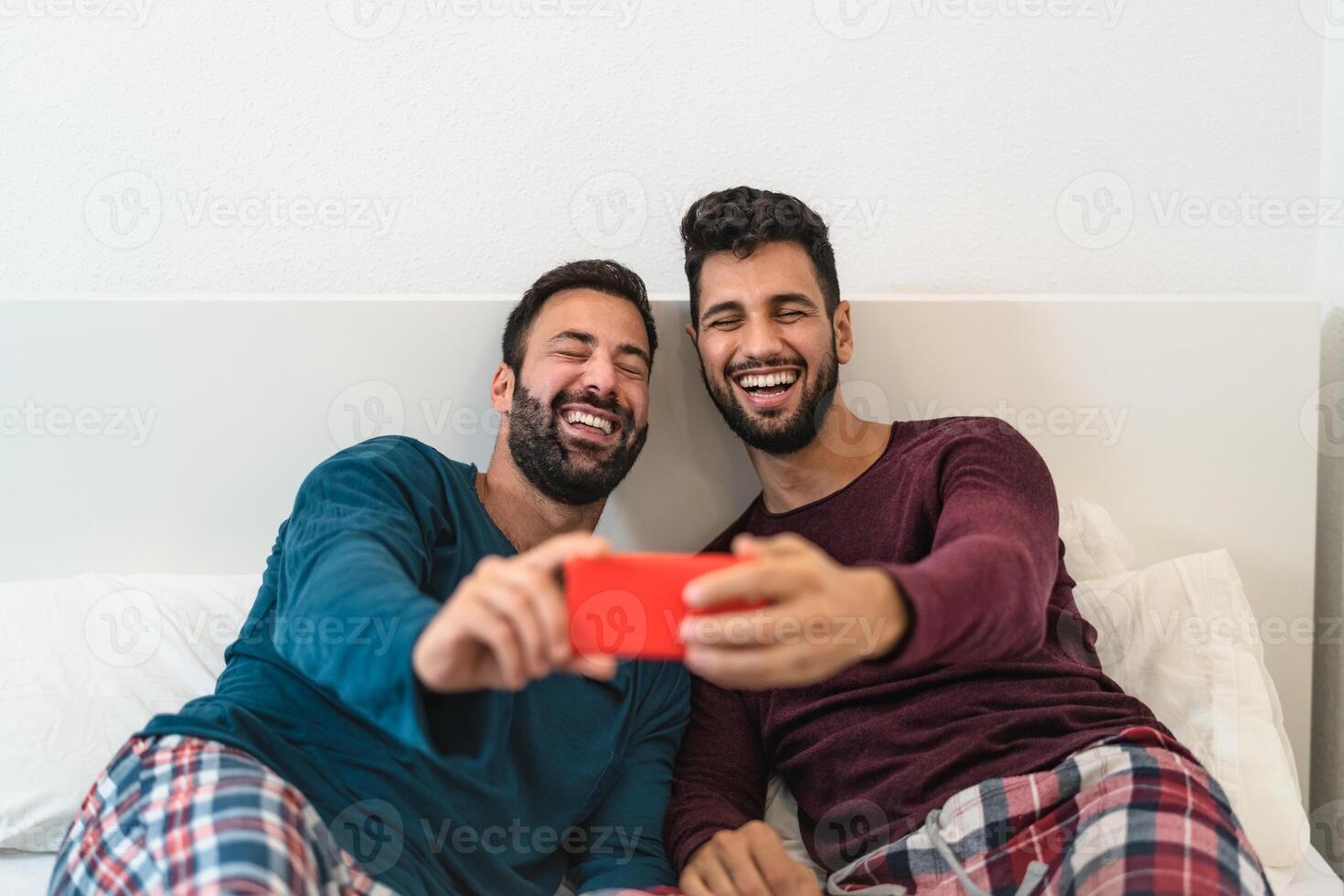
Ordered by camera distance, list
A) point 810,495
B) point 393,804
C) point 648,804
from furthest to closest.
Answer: point 810,495
point 648,804
point 393,804

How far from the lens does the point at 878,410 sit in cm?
156

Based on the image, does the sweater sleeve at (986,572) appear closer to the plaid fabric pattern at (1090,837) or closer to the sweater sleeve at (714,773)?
the plaid fabric pattern at (1090,837)

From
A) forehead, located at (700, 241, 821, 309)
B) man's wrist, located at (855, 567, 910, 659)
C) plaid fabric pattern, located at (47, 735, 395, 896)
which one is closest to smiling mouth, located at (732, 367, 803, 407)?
forehead, located at (700, 241, 821, 309)

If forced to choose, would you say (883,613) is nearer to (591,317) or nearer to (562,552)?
(562,552)

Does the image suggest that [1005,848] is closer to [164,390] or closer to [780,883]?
[780,883]

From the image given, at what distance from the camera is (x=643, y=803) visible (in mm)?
1227

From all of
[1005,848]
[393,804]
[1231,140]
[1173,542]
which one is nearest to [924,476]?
[1005,848]

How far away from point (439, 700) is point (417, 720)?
1.3 inches

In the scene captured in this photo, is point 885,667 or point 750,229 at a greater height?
point 750,229

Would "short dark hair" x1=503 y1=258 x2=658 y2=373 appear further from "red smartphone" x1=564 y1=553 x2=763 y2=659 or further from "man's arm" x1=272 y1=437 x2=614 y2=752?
"red smartphone" x1=564 y1=553 x2=763 y2=659

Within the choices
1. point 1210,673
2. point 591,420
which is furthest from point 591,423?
point 1210,673

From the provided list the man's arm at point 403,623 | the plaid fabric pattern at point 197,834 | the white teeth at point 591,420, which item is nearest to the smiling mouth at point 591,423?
the white teeth at point 591,420

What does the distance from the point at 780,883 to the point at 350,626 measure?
58cm

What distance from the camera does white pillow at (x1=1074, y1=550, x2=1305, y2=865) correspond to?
1261mm
